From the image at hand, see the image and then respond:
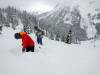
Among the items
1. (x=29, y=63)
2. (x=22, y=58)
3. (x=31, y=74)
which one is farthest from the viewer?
(x=22, y=58)

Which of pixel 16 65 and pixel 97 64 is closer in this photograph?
pixel 16 65

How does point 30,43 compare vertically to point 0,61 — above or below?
above

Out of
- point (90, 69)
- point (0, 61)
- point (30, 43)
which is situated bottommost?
point (90, 69)

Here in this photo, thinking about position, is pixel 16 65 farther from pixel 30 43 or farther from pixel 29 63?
pixel 30 43

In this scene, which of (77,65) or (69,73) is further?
(77,65)

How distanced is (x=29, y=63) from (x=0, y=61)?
146cm

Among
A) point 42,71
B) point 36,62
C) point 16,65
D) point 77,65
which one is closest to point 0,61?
point 16,65

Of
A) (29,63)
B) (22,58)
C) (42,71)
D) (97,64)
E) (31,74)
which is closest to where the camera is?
(31,74)

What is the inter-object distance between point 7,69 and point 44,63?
2076 millimetres

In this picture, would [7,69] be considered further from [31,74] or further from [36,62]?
[36,62]

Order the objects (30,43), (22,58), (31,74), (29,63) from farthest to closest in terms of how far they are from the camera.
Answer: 1. (30,43)
2. (22,58)
3. (29,63)
4. (31,74)

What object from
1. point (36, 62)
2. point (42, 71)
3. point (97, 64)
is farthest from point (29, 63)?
point (97, 64)

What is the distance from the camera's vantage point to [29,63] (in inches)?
315

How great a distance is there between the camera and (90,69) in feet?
27.1
